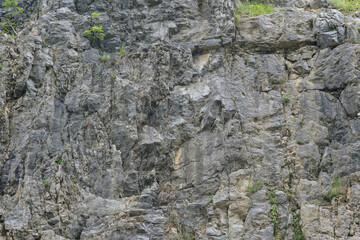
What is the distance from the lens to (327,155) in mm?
17203

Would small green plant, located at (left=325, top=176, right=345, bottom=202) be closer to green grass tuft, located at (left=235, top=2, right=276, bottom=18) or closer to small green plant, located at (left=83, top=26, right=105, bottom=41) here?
green grass tuft, located at (left=235, top=2, right=276, bottom=18)

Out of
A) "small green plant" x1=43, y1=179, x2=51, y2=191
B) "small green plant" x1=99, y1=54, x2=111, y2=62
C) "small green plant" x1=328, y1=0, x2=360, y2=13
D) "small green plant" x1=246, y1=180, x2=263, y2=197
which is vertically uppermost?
"small green plant" x1=328, y1=0, x2=360, y2=13

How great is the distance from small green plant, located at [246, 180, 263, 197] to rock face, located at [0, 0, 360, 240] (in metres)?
0.03

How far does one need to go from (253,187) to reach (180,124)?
3.35 meters

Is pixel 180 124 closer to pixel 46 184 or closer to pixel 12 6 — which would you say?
pixel 46 184

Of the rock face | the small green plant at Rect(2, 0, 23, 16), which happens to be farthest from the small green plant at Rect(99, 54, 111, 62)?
Result: the small green plant at Rect(2, 0, 23, 16)

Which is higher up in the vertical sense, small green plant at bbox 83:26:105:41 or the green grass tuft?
the green grass tuft

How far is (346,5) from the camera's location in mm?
21734

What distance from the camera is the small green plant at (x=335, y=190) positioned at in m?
16.3

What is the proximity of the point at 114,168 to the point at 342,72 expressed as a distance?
8440 mm

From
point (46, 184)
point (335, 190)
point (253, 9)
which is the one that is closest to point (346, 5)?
point (253, 9)

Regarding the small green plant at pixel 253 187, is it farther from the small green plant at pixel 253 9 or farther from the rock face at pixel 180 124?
the small green plant at pixel 253 9

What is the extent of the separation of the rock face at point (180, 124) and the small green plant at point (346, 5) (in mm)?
865

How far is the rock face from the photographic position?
1620 centimetres
